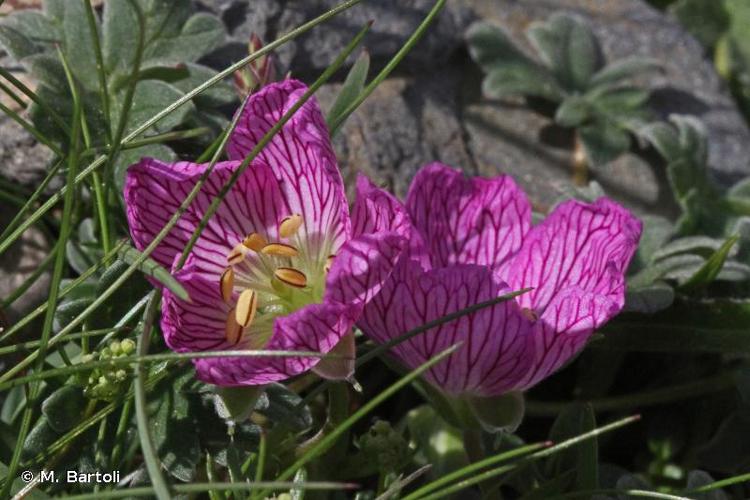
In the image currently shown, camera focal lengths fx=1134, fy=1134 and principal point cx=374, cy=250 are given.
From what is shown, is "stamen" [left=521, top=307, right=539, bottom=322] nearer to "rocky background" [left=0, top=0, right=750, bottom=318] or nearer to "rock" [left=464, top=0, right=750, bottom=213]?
"rocky background" [left=0, top=0, right=750, bottom=318]

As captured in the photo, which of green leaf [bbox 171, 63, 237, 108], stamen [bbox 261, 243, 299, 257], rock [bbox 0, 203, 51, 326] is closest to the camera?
stamen [bbox 261, 243, 299, 257]

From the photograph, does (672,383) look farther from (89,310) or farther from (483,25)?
(89,310)

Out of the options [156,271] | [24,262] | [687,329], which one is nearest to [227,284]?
[156,271]

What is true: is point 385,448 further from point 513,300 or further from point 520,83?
point 520,83

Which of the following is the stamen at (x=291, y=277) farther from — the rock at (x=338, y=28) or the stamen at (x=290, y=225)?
the rock at (x=338, y=28)

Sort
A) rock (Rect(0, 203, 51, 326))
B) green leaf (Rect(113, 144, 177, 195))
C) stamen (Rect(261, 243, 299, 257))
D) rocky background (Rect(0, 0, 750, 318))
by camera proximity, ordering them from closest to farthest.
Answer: stamen (Rect(261, 243, 299, 257)) < green leaf (Rect(113, 144, 177, 195)) < rock (Rect(0, 203, 51, 326)) < rocky background (Rect(0, 0, 750, 318))

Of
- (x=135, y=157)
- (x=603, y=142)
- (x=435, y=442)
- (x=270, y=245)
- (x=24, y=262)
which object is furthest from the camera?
(x=603, y=142)

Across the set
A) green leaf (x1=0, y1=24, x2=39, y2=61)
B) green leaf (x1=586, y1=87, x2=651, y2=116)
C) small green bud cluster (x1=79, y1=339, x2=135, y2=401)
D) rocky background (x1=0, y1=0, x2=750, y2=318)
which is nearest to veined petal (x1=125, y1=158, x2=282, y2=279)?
small green bud cluster (x1=79, y1=339, x2=135, y2=401)
